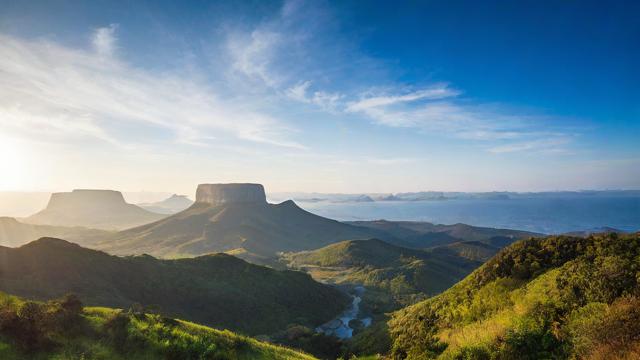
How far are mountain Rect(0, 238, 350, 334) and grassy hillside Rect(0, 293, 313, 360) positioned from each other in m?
35.7

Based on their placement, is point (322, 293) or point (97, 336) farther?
point (322, 293)

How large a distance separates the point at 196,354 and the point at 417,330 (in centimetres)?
1332

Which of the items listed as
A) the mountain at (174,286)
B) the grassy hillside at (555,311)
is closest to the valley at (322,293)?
the grassy hillside at (555,311)

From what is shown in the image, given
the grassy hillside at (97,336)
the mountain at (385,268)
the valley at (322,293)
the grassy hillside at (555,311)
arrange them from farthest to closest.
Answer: the mountain at (385,268) → the valley at (322,293) → the grassy hillside at (97,336) → the grassy hillside at (555,311)

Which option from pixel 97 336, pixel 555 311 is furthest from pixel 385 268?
pixel 97 336

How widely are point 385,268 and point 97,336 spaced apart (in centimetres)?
12998

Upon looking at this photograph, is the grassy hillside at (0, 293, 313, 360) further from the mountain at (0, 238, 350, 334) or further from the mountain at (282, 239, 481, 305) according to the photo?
the mountain at (282, 239, 481, 305)

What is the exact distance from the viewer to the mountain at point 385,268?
114375 millimetres

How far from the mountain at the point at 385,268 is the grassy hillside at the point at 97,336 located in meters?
84.7

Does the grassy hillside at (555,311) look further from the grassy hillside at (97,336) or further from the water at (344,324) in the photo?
the water at (344,324)

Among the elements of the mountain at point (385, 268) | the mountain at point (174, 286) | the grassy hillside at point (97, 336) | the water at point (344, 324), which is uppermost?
the grassy hillside at point (97, 336)

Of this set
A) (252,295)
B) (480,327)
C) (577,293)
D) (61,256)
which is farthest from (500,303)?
(61,256)

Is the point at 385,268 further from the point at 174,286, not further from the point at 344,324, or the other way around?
the point at 174,286

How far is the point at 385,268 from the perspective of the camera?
13512cm
